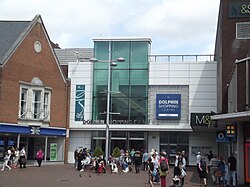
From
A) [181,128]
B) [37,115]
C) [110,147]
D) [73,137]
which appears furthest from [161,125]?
[37,115]

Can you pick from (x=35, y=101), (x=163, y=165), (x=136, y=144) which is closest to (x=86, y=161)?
(x=35, y=101)

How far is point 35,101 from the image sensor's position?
41344 millimetres

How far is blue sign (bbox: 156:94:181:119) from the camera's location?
46.4 m

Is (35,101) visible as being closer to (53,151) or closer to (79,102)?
(53,151)

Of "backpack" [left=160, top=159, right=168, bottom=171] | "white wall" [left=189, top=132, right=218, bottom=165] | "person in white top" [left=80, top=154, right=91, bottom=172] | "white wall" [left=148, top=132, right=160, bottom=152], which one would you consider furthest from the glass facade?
"backpack" [left=160, top=159, right=168, bottom=171]

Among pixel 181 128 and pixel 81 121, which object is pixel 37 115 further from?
pixel 181 128

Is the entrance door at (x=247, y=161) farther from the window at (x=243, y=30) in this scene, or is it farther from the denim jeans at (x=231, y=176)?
the window at (x=243, y=30)

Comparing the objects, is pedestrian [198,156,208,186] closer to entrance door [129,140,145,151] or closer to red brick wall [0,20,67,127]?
red brick wall [0,20,67,127]

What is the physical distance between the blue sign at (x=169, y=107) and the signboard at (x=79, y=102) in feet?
24.6

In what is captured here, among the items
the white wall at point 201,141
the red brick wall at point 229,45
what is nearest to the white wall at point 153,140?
the white wall at point 201,141

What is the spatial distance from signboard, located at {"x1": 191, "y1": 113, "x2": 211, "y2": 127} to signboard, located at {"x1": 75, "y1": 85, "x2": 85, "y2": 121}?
44.8 ft

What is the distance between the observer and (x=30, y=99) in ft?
132

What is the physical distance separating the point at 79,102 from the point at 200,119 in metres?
14.9

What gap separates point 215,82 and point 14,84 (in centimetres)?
1941
